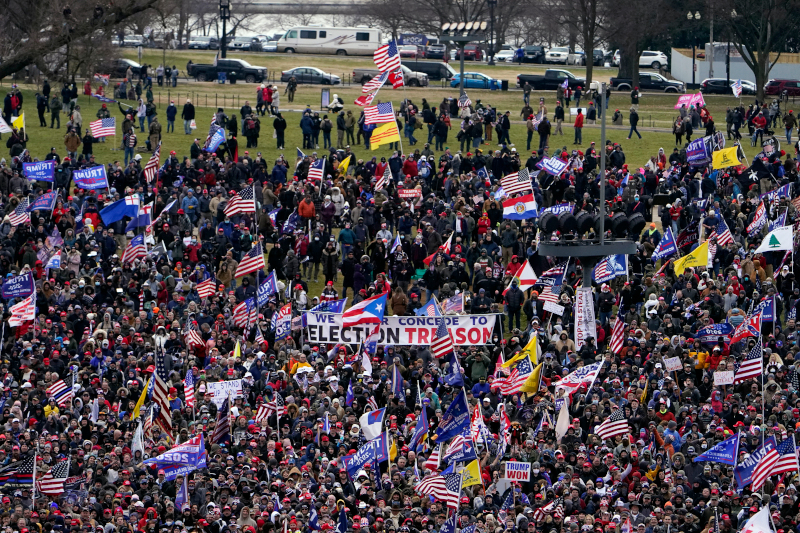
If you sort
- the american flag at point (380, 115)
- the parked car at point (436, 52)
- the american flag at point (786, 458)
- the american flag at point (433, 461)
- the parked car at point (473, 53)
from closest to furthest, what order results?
the american flag at point (786, 458)
the american flag at point (433, 461)
the american flag at point (380, 115)
the parked car at point (436, 52)
the parked car at point (473, 53)

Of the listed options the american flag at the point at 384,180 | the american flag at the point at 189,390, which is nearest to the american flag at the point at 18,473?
the american flag at the point at 189,390

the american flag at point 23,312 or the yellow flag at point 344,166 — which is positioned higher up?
the yellow flag at point 344,166

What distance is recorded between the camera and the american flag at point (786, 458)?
24.3 m

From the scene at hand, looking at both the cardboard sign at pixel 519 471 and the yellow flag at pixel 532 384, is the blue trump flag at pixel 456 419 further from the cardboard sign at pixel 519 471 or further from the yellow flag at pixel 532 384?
the yellow flag at pixel 532 384

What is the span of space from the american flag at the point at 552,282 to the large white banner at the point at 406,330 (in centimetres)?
292

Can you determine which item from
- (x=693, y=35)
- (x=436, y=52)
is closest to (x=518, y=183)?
(x=693, y=35)

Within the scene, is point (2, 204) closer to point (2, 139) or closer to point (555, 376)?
point (2, 139)

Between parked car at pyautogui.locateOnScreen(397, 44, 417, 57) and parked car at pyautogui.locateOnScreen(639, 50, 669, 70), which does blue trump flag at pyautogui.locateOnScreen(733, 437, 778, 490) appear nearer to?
parked car at pyautogui.locateOnScreen(397, 44, 417, 57)

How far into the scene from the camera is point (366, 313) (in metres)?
30.6

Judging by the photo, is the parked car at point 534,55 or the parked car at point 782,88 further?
the parked car at point 534,55

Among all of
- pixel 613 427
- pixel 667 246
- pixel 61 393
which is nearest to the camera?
pixel 613 427

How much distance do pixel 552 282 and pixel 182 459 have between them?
11959mm

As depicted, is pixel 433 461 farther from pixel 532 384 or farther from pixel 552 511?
pixel 532 384

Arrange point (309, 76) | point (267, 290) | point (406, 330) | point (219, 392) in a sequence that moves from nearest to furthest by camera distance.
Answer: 1. point (219, 392)
2. point (406, 330)
3. point (267, 290)
4. point (309, 76)
